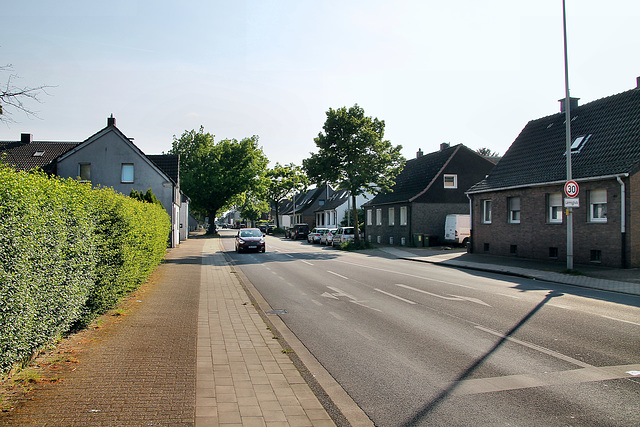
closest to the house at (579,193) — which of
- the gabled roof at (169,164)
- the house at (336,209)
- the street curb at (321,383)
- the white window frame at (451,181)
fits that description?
the white window frame at (451,181)

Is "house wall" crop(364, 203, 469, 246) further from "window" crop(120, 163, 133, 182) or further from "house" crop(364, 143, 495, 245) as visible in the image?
"window" crop(120, 163, 133, 182)

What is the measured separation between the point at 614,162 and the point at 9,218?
65.3ft

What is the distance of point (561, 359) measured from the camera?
6.26 m

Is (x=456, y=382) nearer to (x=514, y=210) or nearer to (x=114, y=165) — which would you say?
(x=514, y=210)

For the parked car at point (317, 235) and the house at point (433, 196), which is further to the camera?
the parked car at point (317, 235)

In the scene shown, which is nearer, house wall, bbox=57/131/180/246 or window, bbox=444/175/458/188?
house wall, bbox=57/131/180/246

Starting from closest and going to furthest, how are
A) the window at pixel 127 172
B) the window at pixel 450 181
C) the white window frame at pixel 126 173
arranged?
the white window frame at pixel 126 173
the window at pixel 127 172
the window at pixel 450 181

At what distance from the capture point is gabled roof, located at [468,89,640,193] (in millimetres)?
18250

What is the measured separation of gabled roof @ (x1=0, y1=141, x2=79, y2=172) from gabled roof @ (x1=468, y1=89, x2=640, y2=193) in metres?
31.5

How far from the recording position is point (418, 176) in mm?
37969

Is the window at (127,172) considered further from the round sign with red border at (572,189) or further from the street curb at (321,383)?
the round sign with red border at (572,189)

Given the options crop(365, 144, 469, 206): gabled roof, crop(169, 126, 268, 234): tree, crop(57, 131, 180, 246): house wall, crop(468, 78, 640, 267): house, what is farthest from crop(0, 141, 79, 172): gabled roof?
crop(468, 78, 640, 267): house

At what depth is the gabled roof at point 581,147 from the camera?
59.9 ft

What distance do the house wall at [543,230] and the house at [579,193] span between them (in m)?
0.04
